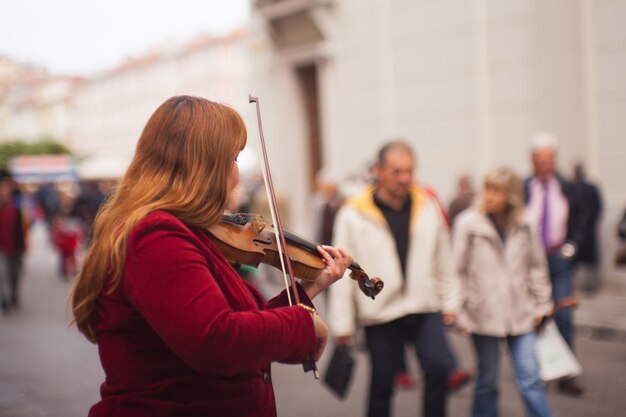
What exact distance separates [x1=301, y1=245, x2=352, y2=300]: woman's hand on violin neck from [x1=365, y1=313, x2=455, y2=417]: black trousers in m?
2.09

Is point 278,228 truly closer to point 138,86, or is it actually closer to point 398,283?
point 398,283

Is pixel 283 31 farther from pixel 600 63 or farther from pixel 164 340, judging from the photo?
pixel 164 340

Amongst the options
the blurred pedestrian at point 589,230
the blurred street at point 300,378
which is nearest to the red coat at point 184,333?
the blurred street at point 300,378

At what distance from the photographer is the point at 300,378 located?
627 centimetres

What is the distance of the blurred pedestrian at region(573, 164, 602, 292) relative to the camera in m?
6.52

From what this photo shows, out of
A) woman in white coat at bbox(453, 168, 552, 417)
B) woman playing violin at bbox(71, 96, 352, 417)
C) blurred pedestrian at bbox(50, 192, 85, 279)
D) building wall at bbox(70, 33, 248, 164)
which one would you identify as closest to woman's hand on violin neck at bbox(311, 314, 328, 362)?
woman playing violin at bbox(71, 96, 352, 417)

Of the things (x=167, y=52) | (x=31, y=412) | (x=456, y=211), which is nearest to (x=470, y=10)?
(x=456, y=211)

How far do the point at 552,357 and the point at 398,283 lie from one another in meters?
1.08

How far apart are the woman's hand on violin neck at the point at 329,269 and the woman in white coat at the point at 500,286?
97.9 inches

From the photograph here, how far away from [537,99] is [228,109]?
9.81 m

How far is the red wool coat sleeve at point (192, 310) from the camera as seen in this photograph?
5.22 ft

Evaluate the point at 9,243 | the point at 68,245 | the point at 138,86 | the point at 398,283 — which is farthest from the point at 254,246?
the point at 138,86

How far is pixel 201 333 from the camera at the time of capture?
1.58 meters

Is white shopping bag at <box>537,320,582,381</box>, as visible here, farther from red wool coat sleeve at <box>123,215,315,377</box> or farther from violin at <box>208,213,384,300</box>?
red wool coat sleeve at <box>123,215,315,377</box>
